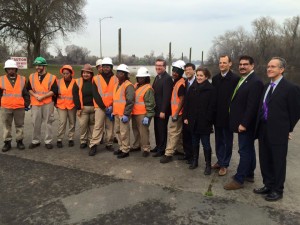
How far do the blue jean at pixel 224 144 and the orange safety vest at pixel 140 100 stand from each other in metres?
1.56

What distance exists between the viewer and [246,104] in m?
4.61

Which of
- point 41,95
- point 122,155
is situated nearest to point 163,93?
point 122,155

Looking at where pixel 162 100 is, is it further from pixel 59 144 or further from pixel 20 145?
pixel 20 145

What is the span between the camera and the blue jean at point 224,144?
5.20 metres

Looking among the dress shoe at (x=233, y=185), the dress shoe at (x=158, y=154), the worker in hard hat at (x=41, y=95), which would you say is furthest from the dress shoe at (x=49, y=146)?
the dress shoe at (x=233, y=185)

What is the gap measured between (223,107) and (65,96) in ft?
11.3

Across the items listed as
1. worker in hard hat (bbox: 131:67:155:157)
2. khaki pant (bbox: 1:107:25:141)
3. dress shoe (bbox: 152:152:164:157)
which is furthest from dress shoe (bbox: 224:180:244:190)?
khaki pant (bbox: 1:107:25:141)

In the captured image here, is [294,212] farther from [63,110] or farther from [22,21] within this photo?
[22,21]

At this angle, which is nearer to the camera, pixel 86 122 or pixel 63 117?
pixel 86 122

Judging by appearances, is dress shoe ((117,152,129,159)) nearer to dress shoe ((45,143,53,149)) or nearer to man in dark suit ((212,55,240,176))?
dress shoe ((45,143,53,149))

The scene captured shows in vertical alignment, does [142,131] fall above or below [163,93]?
below

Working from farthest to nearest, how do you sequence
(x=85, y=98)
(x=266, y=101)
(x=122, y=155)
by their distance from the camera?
(x=85, y=98)
(x=122, y=155)
(x=266, y=101)

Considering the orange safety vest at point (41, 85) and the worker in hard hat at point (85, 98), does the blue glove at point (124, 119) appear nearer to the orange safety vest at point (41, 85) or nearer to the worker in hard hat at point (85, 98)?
the worker in hard hat at point (85, 98)

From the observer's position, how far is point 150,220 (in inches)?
150
